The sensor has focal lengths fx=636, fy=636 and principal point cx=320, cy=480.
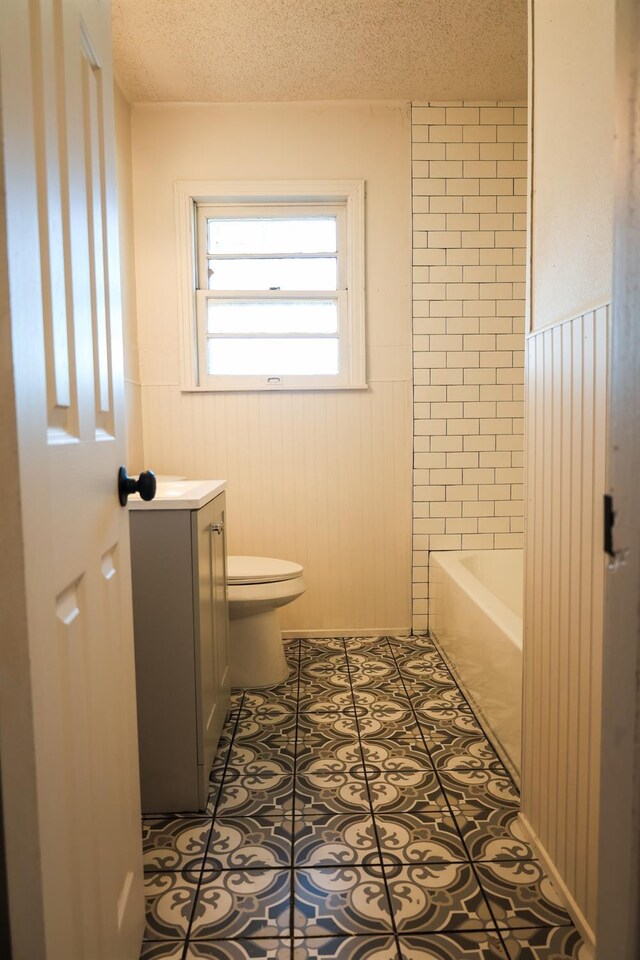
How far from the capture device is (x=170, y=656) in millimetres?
1793

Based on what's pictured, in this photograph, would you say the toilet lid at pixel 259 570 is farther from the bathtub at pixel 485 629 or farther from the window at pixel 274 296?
the window at pixel 274 296

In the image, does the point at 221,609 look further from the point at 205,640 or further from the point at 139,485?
the point at 139,485

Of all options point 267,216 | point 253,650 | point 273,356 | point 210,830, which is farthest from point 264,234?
point 210,830

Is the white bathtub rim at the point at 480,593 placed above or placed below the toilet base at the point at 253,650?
above

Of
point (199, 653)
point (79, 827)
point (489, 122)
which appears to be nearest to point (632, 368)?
point (79, 827)

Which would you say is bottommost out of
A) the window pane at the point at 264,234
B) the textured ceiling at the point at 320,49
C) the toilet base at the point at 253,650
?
the toilet base at the point at 253,650

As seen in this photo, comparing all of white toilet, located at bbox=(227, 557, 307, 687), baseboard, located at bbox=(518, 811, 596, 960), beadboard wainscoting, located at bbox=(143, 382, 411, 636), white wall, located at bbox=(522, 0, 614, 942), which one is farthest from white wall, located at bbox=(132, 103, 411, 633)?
baseboard, located at bbox=(518, 811, 596, 960)

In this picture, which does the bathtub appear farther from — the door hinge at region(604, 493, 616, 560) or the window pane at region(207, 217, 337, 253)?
the window pane at region(207, 217, 337, 253)

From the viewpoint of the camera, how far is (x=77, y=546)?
898 mm

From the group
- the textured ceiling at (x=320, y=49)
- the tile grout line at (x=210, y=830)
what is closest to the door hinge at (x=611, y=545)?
the tile grout line at (x=210, y=830)

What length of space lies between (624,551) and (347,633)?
115 inches

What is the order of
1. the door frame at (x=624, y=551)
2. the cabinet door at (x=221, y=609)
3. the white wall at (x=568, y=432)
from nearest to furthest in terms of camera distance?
the door frame at (x=624, y=551)
the white wall at (x=568, y=432)
the cabinet door at (x=221, y=609)

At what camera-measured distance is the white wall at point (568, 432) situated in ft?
4.18

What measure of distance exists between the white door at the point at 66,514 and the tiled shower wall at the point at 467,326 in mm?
2286
